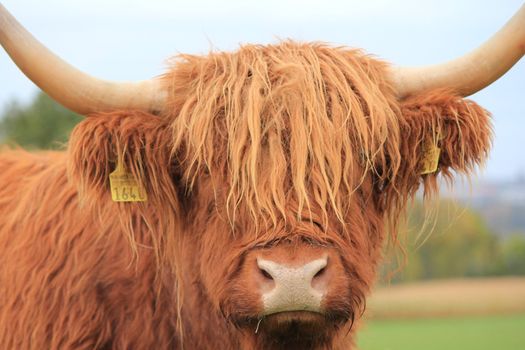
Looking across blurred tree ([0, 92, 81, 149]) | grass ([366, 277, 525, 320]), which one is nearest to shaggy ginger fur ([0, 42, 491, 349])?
blurred tree ([0, 92, 81, 149])

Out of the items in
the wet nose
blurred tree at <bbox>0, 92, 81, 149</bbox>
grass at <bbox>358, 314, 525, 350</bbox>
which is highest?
the wet nose

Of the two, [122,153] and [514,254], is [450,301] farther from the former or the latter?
[122,153]

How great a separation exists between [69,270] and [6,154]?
156cm

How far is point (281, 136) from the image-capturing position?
3.51 metres

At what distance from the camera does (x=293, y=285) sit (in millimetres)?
3059

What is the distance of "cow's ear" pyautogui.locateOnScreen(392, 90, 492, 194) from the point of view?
3768 mm

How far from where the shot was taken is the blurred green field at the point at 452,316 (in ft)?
62.7

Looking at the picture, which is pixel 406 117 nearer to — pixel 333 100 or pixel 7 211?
pixel 333 100

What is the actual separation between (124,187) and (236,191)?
23.7 inches

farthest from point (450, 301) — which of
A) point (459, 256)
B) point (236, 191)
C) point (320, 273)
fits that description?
point (320, 273)

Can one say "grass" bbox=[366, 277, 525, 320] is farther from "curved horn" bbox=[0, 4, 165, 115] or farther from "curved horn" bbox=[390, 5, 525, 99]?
"curved horn" bbox=[0, 4, 165, 115]

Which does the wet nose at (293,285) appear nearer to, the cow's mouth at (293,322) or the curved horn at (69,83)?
the cow's mouth at (293,322)

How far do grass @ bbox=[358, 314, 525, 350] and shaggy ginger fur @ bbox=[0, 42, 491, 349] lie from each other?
931cm

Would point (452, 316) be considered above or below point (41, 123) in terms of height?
below
